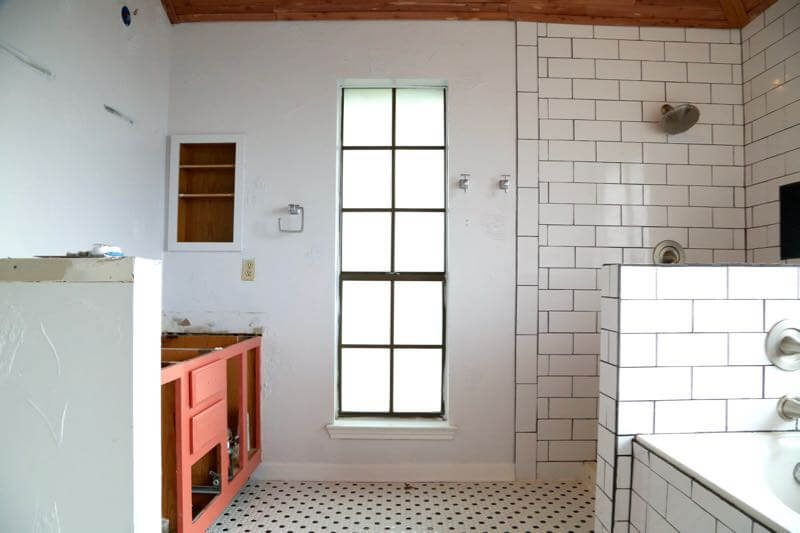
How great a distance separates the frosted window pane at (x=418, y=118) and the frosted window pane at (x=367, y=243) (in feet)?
1.78

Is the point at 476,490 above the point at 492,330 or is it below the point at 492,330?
below

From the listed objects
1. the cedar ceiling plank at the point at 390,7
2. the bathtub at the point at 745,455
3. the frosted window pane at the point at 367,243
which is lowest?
the bathtub at the point at 745,455

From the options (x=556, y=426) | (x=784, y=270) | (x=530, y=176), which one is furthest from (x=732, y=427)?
(x=530, y=176)

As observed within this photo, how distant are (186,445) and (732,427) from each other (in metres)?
1.95

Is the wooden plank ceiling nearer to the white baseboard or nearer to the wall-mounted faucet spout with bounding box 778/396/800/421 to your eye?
the wall-mounted faucet spout with bounding box 778/396/800/421

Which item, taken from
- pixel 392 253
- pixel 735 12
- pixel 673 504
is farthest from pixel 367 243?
pixel 735 12

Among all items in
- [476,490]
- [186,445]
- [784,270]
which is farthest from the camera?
[476,490]

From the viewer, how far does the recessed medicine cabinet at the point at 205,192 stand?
2717 mm

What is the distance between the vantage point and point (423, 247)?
9.31 ft

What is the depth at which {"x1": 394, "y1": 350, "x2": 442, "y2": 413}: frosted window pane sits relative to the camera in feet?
9.21

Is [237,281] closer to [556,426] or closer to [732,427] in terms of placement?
[556,426]

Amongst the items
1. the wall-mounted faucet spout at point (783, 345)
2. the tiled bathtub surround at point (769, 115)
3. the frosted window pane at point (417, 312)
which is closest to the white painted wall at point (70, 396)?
the wall-mounted faucet spout at point (783, 345)

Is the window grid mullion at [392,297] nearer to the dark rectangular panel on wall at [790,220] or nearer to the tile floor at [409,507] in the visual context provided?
the tile floor at [409,507]

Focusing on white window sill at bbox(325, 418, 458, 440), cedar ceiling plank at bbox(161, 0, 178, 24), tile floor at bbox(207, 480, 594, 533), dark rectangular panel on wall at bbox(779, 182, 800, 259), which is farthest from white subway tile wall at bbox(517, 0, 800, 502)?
cedar ceiling plank at bbox(161, 0, 178, 24)
